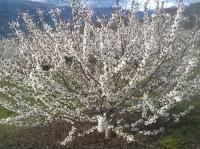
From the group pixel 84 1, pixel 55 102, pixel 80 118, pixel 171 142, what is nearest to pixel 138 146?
pixel 171 142

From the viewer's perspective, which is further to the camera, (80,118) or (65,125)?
(65,125)

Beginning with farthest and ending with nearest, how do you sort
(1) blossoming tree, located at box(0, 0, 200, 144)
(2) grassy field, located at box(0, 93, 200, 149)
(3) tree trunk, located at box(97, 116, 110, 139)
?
(2) grassy field, located at box(0, 93, 200, 149)
(3) tree trunk, located at box(97, 116, 110, 139)
(1) blossoming tree, located at box(0, 0, 200, 144)

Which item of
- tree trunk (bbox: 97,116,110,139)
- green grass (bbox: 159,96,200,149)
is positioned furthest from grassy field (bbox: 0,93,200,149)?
tree trunk (bbox: 97,116,110,139)

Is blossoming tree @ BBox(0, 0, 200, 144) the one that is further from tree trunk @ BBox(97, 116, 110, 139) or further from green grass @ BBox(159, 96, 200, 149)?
green grass @ BBox(159, 96, 200, 149)

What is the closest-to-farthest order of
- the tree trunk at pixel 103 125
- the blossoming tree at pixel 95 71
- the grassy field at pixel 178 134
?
1. the blossoming tree at pixel 95 71
2. the tree trunk at pixel 103 125
3. the grassy field at pixel 178 134

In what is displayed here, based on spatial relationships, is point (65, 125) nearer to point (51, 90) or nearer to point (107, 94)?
point (51, 90)

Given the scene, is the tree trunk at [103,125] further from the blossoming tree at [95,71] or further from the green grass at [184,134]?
the green grass at [184,134]

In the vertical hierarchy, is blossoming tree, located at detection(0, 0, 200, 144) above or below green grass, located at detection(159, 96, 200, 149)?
above

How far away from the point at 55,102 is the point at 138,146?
3.96 metres

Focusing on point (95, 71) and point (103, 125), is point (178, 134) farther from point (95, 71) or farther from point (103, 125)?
point (95, 71)

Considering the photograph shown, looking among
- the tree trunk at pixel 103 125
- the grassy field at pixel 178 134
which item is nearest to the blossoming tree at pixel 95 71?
the tree trunk at pixel 103 125

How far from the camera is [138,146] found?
1756 centimetres

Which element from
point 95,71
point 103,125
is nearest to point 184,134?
point 103,125

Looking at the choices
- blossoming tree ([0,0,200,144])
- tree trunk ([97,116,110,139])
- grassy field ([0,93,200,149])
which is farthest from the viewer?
grassy field ([0,93,200,149])
